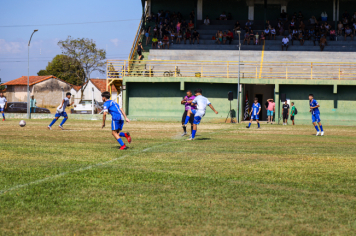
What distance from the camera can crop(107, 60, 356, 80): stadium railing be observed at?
36.5 meters

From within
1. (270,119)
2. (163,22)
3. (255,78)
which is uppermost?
(163,22)

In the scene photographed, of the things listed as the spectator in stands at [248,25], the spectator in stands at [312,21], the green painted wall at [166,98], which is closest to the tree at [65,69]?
the green painted wall at [166,98]

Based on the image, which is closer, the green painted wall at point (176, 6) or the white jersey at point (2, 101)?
the white jersey at point (2, 101)

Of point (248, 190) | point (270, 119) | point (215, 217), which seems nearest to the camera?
point (215, 217)

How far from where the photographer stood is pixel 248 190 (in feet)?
20.4

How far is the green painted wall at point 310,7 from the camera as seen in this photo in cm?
4528

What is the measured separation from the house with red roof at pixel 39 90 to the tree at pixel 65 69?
3.18 m

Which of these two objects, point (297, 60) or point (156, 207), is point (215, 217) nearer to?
point (156, 207)

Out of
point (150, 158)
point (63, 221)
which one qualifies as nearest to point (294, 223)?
point (63, 221)

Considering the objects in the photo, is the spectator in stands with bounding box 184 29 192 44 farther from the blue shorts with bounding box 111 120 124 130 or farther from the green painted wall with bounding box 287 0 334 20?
the blue shorts with bounding box 111 120 124 130

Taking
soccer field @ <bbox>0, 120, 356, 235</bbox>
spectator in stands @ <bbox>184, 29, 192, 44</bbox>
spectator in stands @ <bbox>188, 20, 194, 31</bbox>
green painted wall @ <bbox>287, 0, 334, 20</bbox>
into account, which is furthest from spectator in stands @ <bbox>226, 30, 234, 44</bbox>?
soccer field @ <bbox>0, 120, 356, 235</bbox>

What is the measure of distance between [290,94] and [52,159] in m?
30.1

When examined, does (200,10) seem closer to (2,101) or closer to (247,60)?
(247,60)

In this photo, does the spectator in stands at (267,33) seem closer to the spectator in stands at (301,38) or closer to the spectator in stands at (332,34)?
the spectator in stands at (301,38)
